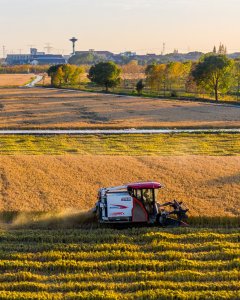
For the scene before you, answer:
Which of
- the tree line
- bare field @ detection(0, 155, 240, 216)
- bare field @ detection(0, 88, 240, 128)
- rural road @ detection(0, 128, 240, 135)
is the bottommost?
bare field @ detection(0, 155, 240, 216)

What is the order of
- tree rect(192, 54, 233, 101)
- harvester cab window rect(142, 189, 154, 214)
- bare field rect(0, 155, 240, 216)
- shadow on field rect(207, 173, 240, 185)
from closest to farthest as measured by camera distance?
harvester cab window rect(142, 189, 154, 214)
bare field rect(0, 155, 240, 216)
shadow on field rect(207, 173, 240, 185)
tree rect(192, 54, 233, 101)

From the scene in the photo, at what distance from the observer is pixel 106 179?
23172 mm

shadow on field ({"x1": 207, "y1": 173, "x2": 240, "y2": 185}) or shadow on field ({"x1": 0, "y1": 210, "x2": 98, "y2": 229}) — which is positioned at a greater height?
shadow on field ({"x1": 207, "y1": 173, "x2": 240, "y2": 185})

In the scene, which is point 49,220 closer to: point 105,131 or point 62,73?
point 105,131

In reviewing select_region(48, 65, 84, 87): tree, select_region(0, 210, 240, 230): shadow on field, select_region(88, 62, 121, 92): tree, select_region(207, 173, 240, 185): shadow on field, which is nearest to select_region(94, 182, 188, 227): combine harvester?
select_region(0, 210, 240, 230): shadow on field

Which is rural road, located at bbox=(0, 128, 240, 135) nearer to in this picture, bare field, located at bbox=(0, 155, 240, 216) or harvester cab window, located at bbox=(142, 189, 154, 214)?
bare field, located at bbox=(0, 155, 240, 216)

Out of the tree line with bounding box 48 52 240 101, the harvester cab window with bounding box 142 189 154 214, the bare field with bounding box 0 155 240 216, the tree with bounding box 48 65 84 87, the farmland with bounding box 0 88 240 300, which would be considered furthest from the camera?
the tree with bounding box 48 65 84 87

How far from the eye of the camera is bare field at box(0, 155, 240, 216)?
64.8ft

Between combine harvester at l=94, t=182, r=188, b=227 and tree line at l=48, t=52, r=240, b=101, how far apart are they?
2256 inches

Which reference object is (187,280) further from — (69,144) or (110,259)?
(69,144)

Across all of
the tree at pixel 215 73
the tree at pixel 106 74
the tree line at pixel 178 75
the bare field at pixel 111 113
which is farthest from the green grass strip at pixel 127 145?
the tree at pixel 106 74

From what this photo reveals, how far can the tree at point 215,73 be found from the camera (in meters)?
70.6

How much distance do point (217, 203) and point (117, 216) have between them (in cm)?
600

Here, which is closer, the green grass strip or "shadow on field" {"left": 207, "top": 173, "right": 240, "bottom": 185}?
"shadow on field" {"left": 207, "top": 173, "right": 240, "bottom": 185}
